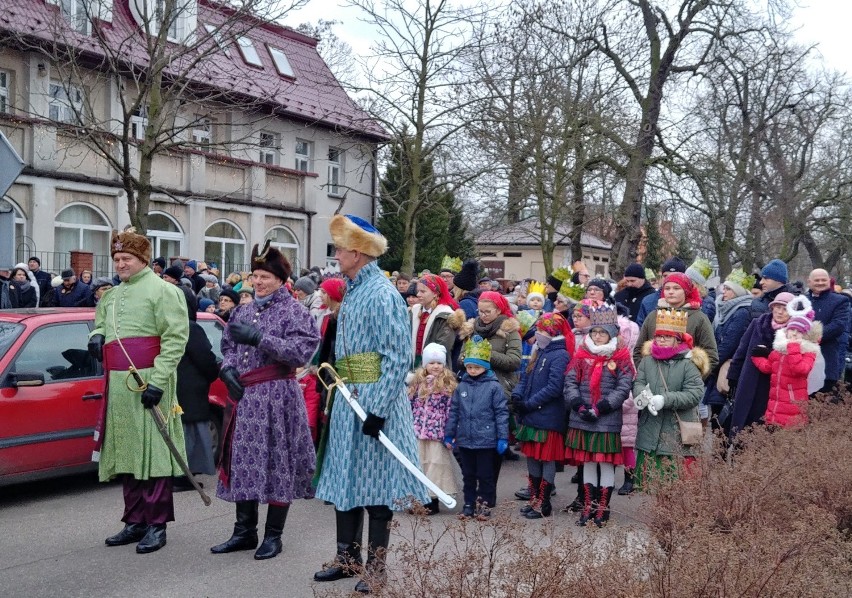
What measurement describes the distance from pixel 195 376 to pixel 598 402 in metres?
3.41

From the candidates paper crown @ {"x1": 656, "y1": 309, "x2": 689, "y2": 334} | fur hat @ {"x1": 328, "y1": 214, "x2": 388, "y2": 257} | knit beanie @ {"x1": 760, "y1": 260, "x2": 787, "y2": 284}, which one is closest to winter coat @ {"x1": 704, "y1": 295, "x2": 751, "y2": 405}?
knit beanie @ {"x1": 760, "y1": 260, "x2": 787, "y2": 284}

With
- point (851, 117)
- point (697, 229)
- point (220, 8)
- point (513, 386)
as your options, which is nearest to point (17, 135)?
point (220, 8)

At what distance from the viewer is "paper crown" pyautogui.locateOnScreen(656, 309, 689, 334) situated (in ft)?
23.4

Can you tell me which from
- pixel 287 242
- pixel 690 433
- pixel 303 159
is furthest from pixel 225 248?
pixel 690 433

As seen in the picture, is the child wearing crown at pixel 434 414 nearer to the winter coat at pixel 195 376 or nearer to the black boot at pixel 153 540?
the winter coat at pixel 195 376

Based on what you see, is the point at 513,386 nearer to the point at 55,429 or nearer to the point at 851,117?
the point at 55,429

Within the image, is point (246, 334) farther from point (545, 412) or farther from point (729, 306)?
point (729, 306)


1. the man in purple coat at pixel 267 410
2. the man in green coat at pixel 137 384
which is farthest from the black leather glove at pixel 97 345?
the man in purple coat at pixel 267 410

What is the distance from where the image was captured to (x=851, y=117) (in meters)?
32.0

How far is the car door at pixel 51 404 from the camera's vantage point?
6.94 metres

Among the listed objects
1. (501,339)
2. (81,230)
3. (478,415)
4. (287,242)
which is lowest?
(478,415)

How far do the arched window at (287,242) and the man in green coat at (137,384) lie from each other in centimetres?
2180

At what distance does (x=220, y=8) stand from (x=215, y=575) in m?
11.1

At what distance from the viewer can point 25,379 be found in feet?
22.9
